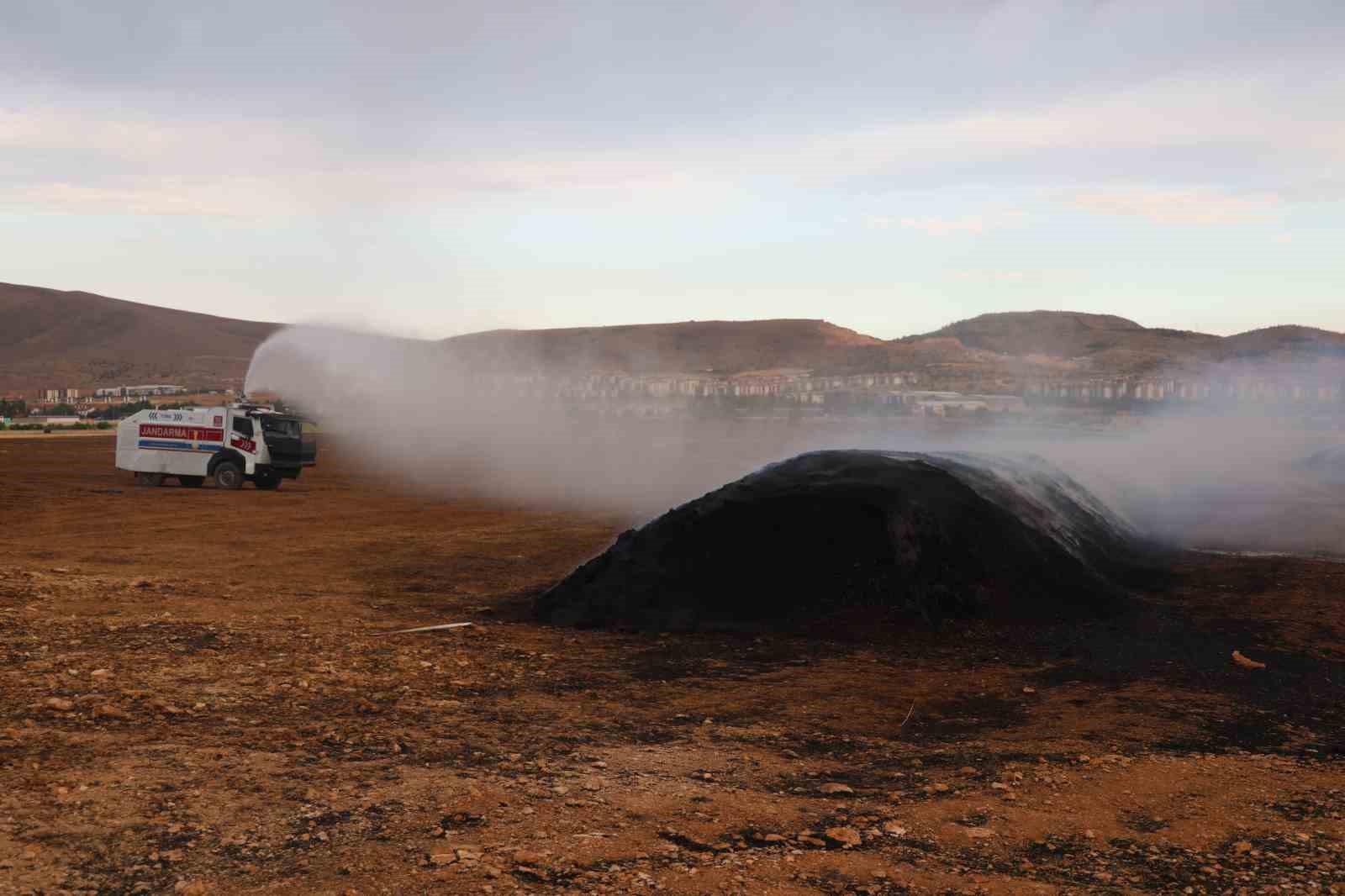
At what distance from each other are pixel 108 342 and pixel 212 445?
112669 mm

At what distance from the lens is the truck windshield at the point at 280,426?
29.3 m

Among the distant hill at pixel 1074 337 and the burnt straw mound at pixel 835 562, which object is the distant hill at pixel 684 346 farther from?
Answer: the burnt straw mound at pixel 835 562

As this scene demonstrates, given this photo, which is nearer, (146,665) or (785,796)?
(785,796)

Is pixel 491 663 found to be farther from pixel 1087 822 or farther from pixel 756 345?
pixel 756 345

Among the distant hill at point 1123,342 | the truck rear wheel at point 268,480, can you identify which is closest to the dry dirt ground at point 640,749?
the truck rear wheel at point 268,480

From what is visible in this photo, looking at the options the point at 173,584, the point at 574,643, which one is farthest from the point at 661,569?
the point at 173,584

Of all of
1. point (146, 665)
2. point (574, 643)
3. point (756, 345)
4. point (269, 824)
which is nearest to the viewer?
point (269, 824)

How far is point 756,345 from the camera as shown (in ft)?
451

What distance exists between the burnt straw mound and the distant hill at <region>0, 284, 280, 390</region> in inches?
3900

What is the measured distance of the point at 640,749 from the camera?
7430mm

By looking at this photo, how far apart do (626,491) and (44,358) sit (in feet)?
358

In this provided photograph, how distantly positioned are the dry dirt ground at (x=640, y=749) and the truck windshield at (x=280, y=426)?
1549 cm

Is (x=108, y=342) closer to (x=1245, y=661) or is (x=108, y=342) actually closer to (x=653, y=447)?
(x=653, y=447)

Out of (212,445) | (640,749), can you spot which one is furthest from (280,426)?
(640,749)
